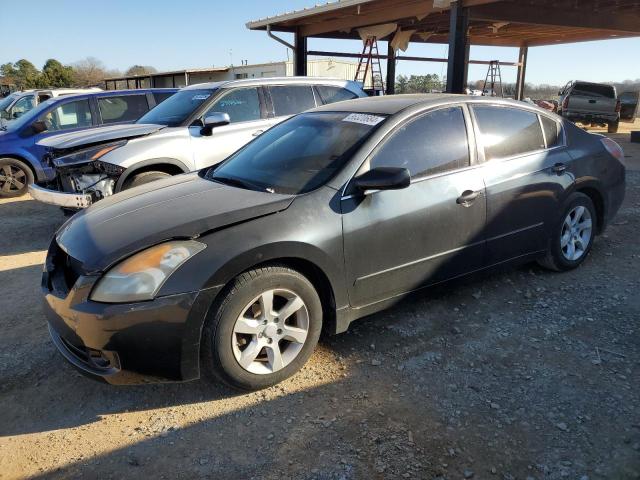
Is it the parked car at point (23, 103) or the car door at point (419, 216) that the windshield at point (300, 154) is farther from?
the parked car at point (23, 103)

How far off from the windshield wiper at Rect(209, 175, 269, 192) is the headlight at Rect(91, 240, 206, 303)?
2.51ft

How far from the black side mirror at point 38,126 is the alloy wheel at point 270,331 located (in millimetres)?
7510

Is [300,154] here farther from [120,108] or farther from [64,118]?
[64,118]

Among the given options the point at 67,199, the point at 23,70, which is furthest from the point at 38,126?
the point at 23,70

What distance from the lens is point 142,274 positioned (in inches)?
103

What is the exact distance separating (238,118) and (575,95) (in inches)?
651

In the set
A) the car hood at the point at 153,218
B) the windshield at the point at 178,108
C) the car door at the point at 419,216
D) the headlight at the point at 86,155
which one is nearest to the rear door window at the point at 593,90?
the windshield at the point at 178,108

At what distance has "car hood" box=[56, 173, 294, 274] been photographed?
273cm

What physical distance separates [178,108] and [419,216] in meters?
4.45

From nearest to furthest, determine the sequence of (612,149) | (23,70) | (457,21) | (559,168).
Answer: (559,168) → (612,149) → (457,21) → (23,70)

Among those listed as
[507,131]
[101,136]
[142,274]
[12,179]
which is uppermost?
[507,131]

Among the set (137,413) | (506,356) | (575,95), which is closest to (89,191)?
(137,413)

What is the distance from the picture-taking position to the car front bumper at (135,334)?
2549 millimetres

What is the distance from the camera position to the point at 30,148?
8.59 metres
